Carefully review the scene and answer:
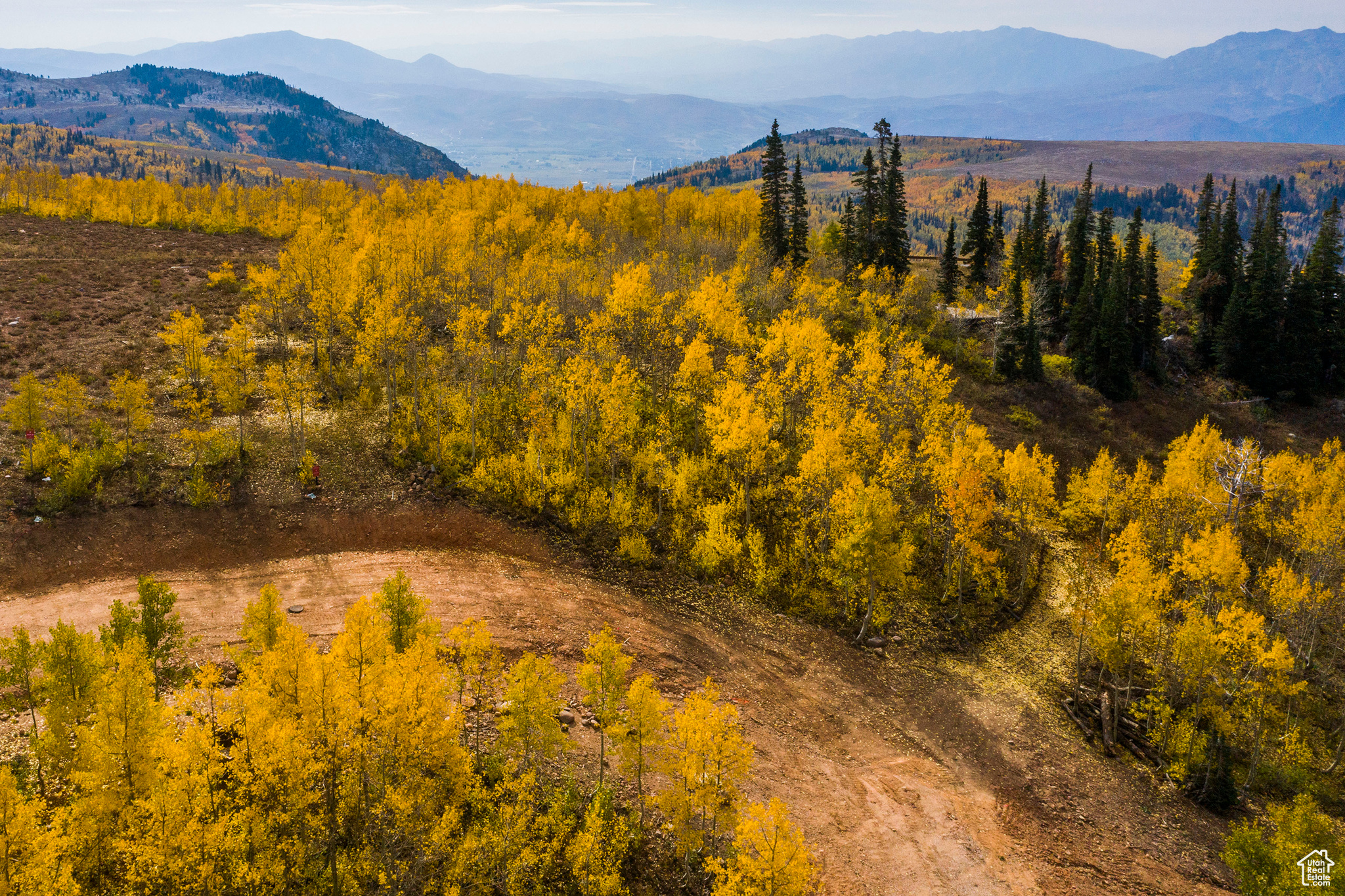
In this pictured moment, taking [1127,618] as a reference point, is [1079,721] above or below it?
below

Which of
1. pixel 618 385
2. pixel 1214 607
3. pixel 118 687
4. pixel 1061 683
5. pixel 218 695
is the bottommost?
pixel 1061 683

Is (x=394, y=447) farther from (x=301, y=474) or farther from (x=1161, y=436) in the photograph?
(x=1161, y=436)

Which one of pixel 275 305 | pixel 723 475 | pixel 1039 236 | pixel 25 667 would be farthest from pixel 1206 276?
pixel 25 667

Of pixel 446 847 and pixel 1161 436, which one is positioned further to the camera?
pixel 1161 436

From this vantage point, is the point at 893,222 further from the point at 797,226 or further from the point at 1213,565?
the point at 1213,565

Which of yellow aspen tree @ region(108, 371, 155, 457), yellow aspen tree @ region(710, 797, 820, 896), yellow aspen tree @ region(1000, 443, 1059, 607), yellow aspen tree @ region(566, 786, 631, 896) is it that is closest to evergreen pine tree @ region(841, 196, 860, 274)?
yellow aspen tree @ region(1000, 443, 1059, 607)

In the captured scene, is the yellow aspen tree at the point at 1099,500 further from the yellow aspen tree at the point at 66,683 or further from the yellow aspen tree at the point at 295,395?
the yellow aspen tree at the point at 295,395

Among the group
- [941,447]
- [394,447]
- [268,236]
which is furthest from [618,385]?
[268,236]
